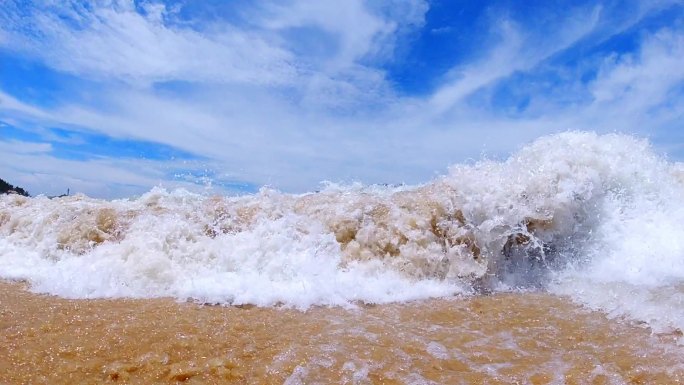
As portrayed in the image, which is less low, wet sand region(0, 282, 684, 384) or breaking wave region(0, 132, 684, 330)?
breaking wave region(0, 132, 684, 330)

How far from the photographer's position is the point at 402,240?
276 inches

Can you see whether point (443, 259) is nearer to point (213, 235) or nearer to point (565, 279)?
point (565, 279)

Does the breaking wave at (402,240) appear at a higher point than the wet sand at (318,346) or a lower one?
higher

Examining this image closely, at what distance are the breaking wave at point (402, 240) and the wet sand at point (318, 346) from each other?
0.60 metres

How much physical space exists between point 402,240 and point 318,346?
3.16 metres

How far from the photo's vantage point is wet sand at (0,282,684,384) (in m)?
3.52

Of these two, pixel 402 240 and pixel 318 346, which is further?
pixel 402 240

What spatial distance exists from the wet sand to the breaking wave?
0.60 meters

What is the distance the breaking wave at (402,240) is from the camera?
19.3ft

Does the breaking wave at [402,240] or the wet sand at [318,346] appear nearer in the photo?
the wet sand at [318,346]

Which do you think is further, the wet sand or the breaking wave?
the breaking wave

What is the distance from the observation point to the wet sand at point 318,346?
11.6 ft

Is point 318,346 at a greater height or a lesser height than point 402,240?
lesser

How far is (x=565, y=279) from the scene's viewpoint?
6660mm
